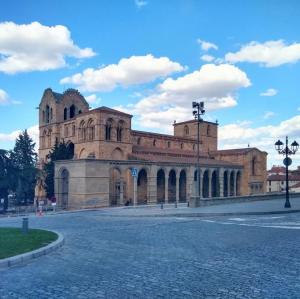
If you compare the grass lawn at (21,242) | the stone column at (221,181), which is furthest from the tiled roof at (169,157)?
the grass lawn at (21,242)

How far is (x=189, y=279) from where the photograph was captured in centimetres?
737

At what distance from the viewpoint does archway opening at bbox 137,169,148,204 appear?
4559 centimetres

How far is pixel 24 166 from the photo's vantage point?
154ft

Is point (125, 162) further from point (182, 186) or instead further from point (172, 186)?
point (182, 186)

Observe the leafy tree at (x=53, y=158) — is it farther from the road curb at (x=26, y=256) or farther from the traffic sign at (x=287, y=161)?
the road curb at (x=26, y=256)

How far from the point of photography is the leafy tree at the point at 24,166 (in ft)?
148

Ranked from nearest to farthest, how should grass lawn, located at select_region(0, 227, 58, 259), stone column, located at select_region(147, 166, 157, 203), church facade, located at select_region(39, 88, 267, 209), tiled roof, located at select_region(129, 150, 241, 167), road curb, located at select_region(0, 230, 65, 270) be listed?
road curb, located at select_region(0, 230, 65, 270) → grass lawn, located at select_region(0, 227, 58, 259) → church facade, located at select_region(39, 88, 267, 209) → stone column, located at select_region(147, 166, 157, 203) → tiled roof, located at select_region(129, 150, 241, 167)

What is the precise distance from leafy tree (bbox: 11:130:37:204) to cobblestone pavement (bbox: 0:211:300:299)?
3462cm

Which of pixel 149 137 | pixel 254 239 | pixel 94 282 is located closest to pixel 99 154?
pixel 149 137

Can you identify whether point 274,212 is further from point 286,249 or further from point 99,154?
point 99,154

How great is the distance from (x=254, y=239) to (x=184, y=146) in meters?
46.7

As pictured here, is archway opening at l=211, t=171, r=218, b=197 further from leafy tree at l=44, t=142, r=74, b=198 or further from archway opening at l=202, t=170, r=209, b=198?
leafy tree at l=44, t=142, r=74, b=198

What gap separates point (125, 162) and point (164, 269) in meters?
33.0

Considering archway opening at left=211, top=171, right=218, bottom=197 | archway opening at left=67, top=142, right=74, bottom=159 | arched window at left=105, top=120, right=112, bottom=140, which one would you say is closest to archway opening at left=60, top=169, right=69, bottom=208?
arched window at left=105, top=120, right=112, bottom=140
